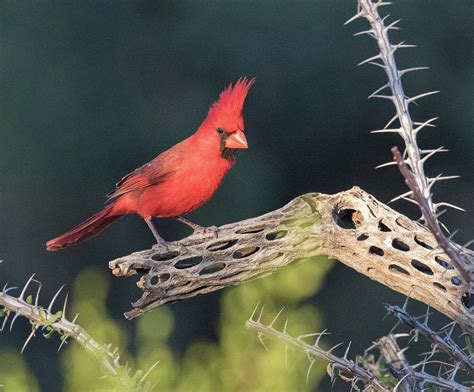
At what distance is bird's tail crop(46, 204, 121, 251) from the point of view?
163 cm

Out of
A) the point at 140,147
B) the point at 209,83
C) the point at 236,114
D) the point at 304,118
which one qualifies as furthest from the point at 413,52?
the point at 236,114

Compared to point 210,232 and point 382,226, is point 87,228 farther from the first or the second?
point 382,226

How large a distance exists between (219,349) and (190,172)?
0.75 m

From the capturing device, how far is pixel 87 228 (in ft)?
5.57

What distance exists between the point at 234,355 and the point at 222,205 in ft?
7.38

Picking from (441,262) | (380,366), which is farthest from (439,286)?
(380,366)

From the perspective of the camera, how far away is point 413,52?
3.48 metres

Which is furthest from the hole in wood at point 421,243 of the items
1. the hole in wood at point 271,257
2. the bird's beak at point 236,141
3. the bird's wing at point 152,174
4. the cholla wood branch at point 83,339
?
the cholla wood branch at point 83,339

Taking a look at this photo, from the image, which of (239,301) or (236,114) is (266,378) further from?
(236,114)

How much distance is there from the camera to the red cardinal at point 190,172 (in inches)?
60.7

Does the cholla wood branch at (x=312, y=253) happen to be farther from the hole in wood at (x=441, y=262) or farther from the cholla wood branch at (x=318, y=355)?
the cholla wood branch at (x=318, y=355)

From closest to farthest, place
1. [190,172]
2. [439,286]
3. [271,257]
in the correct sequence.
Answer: [439,286]
[271,257]
[190,172]

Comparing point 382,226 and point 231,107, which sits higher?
point 231,107

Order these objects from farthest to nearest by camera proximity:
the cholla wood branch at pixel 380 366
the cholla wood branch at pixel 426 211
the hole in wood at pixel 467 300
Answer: the hole in wood at pixel 467 300 < the cholla wood branch at pixel 380 366 < the cholla wood branch at pixel 426 211
